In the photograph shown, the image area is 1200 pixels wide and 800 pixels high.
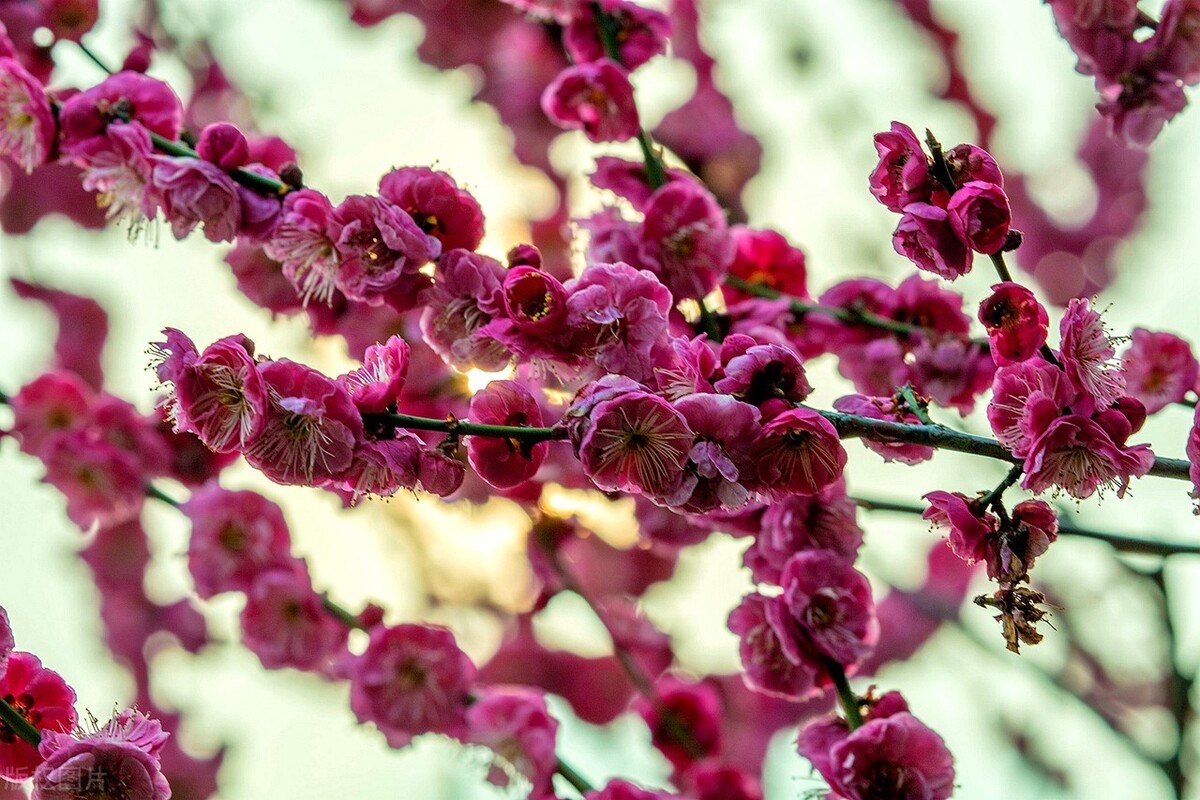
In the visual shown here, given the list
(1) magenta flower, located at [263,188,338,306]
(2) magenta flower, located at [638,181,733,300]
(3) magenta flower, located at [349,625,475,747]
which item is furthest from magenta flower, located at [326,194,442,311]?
(3) magenta flower, located at [349,625,475,747]

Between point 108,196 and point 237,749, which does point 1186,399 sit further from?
point 237,749

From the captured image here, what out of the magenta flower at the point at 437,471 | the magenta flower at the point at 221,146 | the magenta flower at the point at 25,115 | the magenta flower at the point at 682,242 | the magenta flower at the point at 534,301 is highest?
the magenta flower at the point at 682,242

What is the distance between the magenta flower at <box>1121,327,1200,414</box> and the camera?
1362 millimetres

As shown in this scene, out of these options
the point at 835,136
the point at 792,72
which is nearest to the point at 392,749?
the point at 835,136

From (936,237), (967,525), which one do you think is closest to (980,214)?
(936,237)

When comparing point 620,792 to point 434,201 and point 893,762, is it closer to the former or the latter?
point 893,762

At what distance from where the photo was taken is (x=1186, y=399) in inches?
54.3

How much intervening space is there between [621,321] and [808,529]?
420 millimetres

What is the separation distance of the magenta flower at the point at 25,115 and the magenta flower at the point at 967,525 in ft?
3.53

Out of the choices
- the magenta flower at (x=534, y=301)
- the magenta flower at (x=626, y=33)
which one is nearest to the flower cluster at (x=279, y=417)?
Answer: the magenta flower at (x=534, y=301)

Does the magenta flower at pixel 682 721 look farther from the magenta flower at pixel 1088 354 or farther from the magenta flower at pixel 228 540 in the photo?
the magenta flower at pixel 1088 354

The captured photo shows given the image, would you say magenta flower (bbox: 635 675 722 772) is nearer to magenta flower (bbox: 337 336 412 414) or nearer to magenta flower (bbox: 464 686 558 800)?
magenta flower (bbox: 464 686 558 800)

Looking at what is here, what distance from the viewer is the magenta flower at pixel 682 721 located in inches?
76.0

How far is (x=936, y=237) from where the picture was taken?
955 mm
